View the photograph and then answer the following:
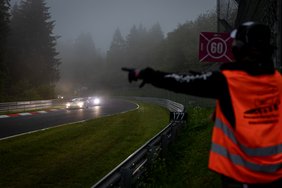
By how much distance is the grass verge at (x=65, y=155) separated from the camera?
9.88 meters

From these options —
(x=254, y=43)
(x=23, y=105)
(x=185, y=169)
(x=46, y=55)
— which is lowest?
(x=23, y=105)

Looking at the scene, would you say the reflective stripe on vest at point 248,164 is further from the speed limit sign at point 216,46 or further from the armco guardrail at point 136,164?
the speed limit sign at point 216,46

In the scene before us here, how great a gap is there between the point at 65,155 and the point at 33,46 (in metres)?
52.7

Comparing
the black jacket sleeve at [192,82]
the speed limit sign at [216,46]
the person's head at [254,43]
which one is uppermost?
the speed limit sign at [216,46]

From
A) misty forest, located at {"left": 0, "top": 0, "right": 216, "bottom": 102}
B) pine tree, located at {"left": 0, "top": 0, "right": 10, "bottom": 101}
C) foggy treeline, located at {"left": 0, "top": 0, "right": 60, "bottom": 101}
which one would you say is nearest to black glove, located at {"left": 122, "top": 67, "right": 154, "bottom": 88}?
misty forest, located at {"left": 0, "top": 0, "right": 216, "bottom": 102}

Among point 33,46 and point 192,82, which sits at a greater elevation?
point 33,46

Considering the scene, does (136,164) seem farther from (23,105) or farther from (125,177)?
(23,105)

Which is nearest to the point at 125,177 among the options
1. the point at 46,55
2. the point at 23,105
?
the point at 23,105

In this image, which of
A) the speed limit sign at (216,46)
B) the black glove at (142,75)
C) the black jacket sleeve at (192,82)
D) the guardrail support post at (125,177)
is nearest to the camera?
the black jacket sleeve at (192,82)

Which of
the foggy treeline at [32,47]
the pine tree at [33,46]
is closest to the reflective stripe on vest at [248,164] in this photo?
the foggy treeline at [32,47]

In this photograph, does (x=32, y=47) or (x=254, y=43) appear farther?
(x=32, y=47)

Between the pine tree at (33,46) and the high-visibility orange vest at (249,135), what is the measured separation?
57.0 metres

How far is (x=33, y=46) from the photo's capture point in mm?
63000

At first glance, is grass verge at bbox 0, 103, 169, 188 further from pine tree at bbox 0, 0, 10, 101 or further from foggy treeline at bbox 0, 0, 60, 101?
foggy treeline at bbox 0, 0, 60, 101
